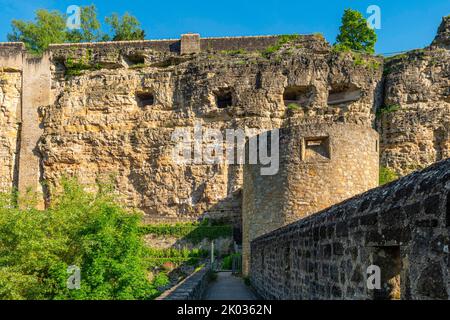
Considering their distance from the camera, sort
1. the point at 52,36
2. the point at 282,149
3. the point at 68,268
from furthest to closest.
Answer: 1. the point at 52,36
2. the point at 282,149
3. the point at 68,268

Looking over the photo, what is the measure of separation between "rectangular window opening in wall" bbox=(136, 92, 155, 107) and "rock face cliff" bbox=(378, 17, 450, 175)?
1389 cm

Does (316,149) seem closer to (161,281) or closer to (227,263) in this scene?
(161,281)

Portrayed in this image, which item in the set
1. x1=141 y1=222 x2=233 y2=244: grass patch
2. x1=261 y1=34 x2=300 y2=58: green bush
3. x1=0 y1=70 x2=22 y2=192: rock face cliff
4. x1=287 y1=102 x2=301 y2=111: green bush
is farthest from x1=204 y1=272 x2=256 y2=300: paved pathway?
x1=0 y1=70 x2=22 y2=192: rock face cliff

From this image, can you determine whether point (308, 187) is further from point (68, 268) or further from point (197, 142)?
point (197, 142)

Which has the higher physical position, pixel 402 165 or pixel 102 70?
pixel 102 70

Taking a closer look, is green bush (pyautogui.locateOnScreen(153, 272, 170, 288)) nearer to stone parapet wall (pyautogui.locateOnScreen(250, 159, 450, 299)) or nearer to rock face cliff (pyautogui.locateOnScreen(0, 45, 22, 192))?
stone parapet wall (pyautogui.locateOnScreen(250, 159, 450, 299))

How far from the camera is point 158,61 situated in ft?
101

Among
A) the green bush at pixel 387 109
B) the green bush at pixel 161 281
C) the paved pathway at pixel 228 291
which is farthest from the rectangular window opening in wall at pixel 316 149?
the green bush at pixel 387 109

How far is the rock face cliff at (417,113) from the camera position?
26156mm

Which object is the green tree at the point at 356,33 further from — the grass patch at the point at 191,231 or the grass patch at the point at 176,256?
the grass patch at the point at 176,256

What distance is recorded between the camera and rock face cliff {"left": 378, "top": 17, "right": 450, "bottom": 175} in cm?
2616

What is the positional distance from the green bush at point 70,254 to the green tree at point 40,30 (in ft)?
91.6

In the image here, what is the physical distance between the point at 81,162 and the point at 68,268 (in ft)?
60.6
